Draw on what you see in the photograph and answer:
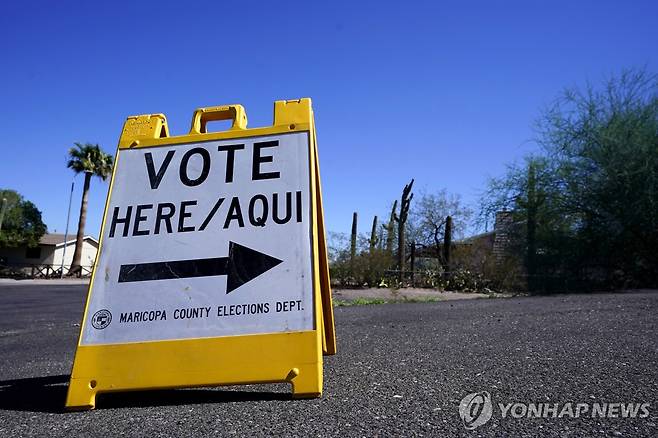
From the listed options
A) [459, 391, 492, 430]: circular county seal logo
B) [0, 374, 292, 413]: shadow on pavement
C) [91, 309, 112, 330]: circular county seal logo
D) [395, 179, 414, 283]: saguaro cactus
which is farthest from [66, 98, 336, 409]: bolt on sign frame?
[395, 179, 414, 283]: saguaro cactus

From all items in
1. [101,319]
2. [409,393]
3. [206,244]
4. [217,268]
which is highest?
[206,244]

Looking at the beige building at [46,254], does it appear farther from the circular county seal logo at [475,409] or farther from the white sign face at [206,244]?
the circular county seal logo at [475,409]

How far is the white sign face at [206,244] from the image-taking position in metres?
3.36

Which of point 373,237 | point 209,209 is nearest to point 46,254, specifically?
point 373,237

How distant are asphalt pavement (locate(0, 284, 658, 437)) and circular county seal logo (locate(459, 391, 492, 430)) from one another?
3 centimetres

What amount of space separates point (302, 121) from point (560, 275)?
15.3 meters

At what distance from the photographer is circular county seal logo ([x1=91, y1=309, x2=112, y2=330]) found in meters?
3.43

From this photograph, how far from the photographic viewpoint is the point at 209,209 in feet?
12.0

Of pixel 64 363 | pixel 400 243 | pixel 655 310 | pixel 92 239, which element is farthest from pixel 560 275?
pixel 92 239

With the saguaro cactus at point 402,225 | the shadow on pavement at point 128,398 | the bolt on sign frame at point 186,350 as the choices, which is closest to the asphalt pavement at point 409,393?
the shadow on pavement at point 128,398

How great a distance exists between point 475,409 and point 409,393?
442 mm

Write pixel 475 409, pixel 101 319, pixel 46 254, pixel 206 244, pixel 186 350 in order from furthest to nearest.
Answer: pixel 46 254
pixel 206 244
pixel 101 319
pixel 186 350
pixel 475 409

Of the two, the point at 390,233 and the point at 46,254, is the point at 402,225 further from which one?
the point at 46,254

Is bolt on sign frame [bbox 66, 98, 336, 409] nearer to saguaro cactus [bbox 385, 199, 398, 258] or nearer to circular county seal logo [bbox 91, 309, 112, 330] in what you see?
circular county seal logo [bbox 91, 309, 112, 330]
